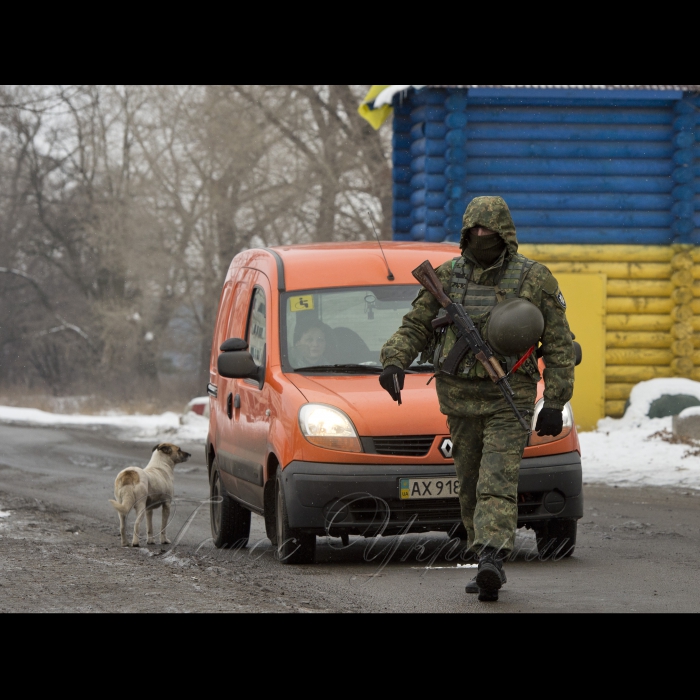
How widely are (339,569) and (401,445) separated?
80 cm

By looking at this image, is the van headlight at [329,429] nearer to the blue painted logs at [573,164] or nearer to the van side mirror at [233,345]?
the van side mirror at [233,345]

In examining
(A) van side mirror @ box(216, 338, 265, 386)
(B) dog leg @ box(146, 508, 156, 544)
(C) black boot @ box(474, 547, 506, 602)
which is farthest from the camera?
(B) dog leg @ box(146, 508, 156, 544)

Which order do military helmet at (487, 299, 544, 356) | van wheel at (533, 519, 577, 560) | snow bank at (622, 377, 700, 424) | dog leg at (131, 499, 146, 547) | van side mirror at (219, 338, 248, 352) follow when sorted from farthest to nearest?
snow bank at (622, 377, 700, 424)
dog leg at (131, 499, 146, 547)
van side mirror at (219, 338, 248, 352)
van wheel at (533, 519, 577, 560)
military helmet at (487, 299, 544, 356)

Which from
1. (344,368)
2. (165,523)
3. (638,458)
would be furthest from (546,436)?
(638,458)

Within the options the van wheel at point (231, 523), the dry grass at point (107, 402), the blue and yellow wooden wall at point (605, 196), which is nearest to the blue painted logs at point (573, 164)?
the blue and yellow wooden wall at point (605, 196)

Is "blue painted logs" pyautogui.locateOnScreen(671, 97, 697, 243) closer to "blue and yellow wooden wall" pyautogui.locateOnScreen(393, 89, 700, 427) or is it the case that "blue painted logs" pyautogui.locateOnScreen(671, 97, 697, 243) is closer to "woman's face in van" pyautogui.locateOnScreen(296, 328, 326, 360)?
"blue and yellow wooden wall" pyautogui.locateOnScreen(393, 89, 700, 427)

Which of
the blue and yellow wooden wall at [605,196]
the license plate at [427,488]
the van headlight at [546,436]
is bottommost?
the license plate at [427,488]

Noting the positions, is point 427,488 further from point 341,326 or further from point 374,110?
point 374,110

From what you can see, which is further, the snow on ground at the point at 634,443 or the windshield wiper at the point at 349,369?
the snow on ground at the point at 634,443

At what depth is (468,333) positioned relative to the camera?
625 cm

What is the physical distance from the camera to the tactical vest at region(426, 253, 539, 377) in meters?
6.27

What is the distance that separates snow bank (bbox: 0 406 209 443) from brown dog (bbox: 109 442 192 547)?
1039 centimetres

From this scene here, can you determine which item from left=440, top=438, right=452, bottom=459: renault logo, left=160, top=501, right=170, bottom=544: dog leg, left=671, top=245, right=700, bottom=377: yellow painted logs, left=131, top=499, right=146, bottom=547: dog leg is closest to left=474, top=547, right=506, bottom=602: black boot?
left=440, top=438, right=452, bottom=459: renault logo

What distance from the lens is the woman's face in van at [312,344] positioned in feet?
27.1
